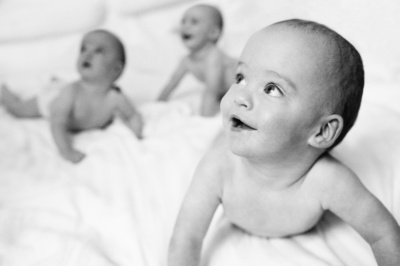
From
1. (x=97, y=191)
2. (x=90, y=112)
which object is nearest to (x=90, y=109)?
(x=90, y=112)

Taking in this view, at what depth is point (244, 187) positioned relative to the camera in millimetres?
994

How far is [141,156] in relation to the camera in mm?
1359

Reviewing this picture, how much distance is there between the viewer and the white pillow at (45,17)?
1.98 meters

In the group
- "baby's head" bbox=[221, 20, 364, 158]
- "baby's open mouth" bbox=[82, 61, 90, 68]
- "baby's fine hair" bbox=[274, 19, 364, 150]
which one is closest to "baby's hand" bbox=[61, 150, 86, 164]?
"baby's open mouth" bbox=[82, 61, 90, 68]

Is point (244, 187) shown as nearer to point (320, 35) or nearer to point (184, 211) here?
point (184, 211)

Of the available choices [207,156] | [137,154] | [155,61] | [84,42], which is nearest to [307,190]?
[207,156]

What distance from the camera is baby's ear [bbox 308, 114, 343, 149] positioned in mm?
870

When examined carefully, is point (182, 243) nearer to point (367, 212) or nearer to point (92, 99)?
point (367, 212)

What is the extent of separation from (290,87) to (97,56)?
2.84ft

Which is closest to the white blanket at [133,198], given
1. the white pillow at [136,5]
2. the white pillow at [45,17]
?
the white pillow at [45,17]

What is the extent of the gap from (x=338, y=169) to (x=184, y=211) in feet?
0.96

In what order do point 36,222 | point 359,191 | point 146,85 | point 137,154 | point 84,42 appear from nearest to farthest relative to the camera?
1. point 359,191
2. point 36,222
3. point 137,154
4. point 84,42
5. point 146,85

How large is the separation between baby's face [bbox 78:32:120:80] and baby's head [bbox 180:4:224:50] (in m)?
0.32

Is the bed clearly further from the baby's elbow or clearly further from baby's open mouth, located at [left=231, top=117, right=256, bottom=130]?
baby's open mouth, located at [left=231, top=117, right=256, bottom=130]
